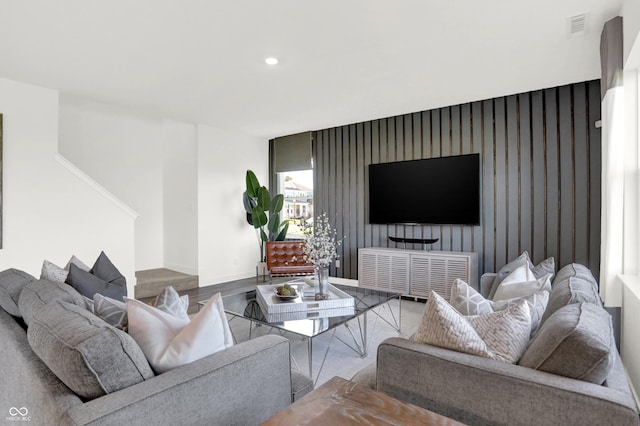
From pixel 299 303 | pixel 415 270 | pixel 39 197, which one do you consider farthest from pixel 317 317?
pixel 39 197

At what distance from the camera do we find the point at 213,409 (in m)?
1.17

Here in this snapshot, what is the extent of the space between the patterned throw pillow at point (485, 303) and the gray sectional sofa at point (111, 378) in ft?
2.74

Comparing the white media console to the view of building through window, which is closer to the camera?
the white media console

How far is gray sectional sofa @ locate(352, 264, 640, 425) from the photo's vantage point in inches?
41.5

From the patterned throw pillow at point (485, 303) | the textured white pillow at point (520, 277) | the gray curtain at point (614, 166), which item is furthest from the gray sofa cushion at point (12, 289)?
the gray curtain at point (614, 166)

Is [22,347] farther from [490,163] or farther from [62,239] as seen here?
[490,163]

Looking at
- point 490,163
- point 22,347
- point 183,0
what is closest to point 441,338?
point 22,347

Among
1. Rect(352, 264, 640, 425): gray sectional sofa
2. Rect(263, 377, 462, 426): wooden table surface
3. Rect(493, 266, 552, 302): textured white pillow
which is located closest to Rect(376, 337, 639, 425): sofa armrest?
Rect(352, 264, 640, 425): gray sectional sofa

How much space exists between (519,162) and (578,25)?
179 centimetres

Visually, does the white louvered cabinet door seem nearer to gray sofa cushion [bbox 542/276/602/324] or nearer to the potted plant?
the potted plant

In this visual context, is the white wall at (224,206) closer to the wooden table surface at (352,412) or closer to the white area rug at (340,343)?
the white area rug at (340,343)

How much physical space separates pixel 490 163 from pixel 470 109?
0.71 m

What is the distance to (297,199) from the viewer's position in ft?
20.7

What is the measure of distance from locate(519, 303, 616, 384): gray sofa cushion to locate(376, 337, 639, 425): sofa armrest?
4 cm
